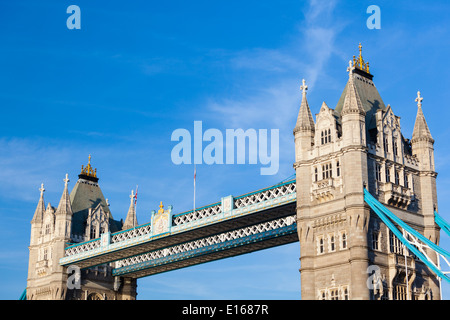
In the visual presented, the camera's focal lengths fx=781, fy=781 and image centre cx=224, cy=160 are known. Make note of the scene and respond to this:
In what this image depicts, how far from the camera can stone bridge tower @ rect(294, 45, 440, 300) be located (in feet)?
211

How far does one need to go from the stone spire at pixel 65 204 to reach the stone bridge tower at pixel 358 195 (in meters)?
40.3

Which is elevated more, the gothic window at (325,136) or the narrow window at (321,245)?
the gothic window at (325,136)

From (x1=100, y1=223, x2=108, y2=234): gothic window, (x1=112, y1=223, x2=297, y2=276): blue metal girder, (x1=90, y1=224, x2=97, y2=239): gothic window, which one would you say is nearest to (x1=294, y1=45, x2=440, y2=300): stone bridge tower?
(x1=112, y1=223, x2=297, y2=276): blue metal girder

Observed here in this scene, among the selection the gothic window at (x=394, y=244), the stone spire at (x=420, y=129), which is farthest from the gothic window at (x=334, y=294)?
the stone spire at (x=420, y=129)

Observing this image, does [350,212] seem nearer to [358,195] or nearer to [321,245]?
[358,195]

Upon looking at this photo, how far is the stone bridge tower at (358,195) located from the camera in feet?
211

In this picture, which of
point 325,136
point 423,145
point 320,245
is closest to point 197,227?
point 320,245

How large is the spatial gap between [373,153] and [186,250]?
99.5 ft

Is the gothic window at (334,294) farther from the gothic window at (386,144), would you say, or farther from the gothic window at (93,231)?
the gothic window at (93,231)

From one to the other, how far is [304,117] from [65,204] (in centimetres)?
4165
